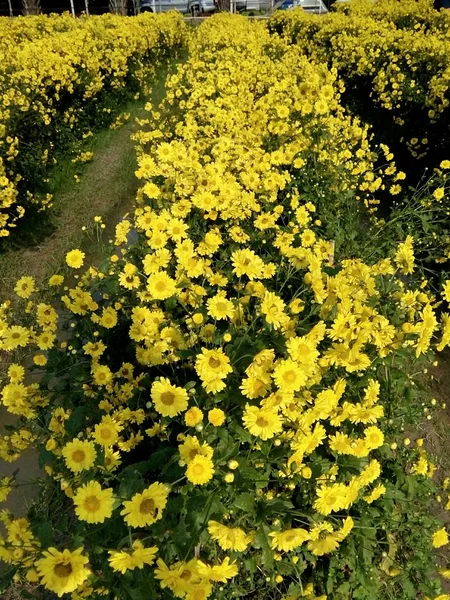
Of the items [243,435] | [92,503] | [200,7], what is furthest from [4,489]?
[200,7]

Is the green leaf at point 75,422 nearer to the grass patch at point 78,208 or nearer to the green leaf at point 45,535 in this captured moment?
the green leaf at point 45,535

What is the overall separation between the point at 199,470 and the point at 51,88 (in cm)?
692

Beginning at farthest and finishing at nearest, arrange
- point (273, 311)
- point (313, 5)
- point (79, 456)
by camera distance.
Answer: point (313, 5) → point (273, 311) → point (79, 456)

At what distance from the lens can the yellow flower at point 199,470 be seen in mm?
1446

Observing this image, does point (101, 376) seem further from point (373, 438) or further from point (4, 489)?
point (373, 438)

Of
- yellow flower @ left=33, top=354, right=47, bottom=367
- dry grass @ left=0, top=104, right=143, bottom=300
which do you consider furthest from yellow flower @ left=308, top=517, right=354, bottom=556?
dry grass @ left=0, top=104, right=143, bottom=300

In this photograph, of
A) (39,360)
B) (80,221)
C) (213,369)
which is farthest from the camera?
(80,221)

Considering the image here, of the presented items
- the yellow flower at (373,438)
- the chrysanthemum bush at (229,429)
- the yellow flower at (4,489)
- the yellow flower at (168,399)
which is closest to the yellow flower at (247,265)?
the chrysanthemum bush at (229,429)

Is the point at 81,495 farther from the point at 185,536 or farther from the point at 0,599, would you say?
the point at 0,599

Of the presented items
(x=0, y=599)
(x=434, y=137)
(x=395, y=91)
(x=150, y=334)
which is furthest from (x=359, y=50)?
(x=0, y=599)

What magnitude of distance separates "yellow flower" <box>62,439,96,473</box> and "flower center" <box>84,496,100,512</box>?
0.13 meters

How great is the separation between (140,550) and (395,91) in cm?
676

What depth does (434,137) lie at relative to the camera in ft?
19.6

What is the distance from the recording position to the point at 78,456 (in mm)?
1519
